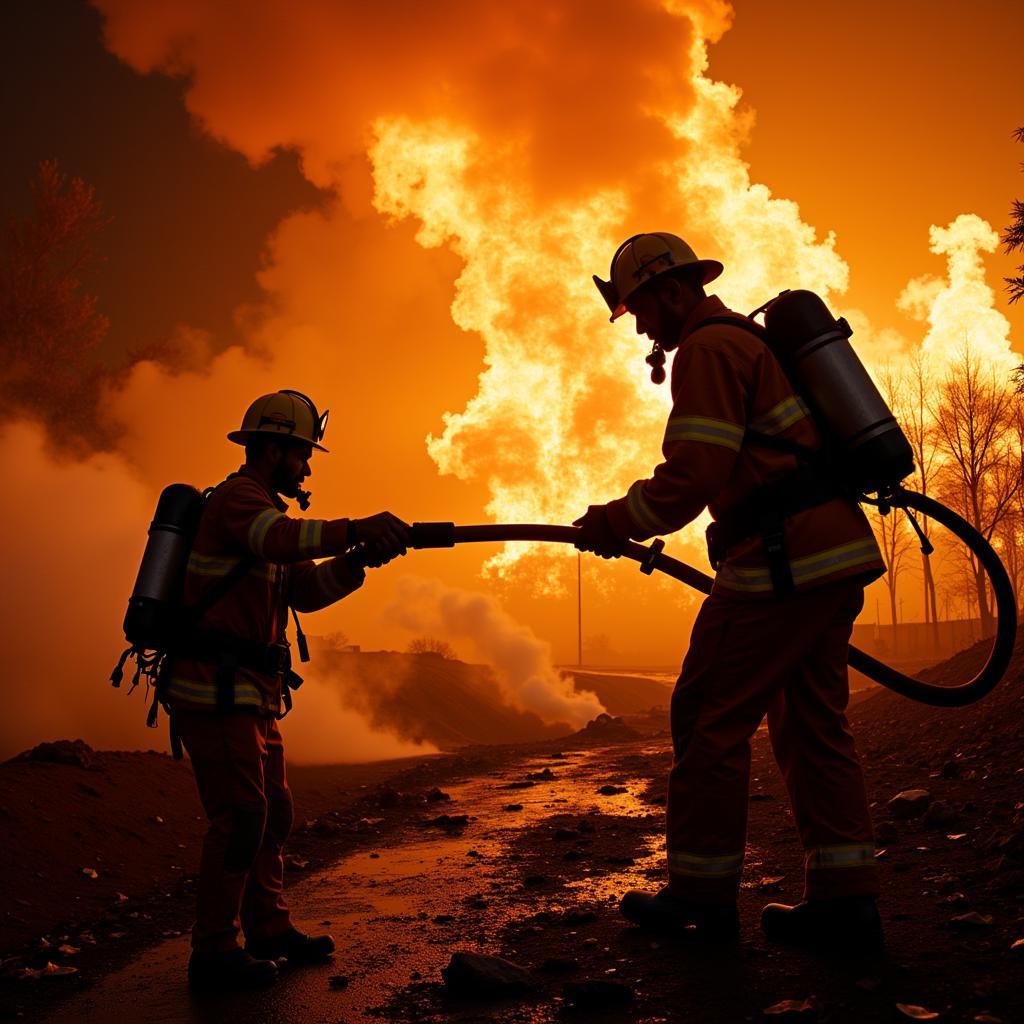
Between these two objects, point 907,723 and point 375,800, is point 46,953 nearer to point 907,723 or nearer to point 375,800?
point 375,800

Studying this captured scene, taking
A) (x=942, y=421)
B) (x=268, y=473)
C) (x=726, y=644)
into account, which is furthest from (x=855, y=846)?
(x=942, y=421)

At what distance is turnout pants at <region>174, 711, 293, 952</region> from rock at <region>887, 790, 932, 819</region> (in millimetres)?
3658

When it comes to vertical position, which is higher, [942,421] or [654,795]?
[942,421]

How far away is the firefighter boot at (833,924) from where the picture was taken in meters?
2.83

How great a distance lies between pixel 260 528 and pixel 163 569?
20.2 inches

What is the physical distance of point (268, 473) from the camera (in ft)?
13.1

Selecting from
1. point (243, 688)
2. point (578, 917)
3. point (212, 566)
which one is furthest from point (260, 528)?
point (578, 917)

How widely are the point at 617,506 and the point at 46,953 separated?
336 centimetres

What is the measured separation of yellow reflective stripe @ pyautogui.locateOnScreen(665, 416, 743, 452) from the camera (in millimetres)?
3068

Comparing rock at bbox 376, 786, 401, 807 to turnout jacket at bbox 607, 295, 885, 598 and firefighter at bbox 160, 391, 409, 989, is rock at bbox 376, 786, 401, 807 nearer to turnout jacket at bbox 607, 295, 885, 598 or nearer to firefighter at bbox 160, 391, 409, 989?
firefighter at bbox 160, 391, 409, 989

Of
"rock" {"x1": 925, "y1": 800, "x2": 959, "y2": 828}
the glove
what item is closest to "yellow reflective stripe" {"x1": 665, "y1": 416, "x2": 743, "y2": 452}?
the glove

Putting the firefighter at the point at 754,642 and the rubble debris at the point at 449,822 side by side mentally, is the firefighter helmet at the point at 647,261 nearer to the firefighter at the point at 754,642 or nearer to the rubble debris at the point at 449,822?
the firefighter at the point at 754,642

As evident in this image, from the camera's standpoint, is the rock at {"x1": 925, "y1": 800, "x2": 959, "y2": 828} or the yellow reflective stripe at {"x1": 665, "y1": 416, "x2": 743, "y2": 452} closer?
the yellow reflective stripe at {"x1": 665, "y1": 416, "x2": 743, "y2": 452}

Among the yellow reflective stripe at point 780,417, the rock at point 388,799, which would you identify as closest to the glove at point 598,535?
the yellow reflective stripe at point 780,417
